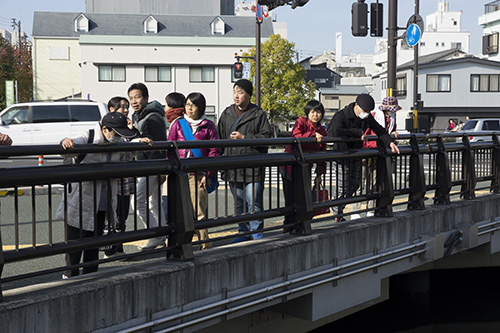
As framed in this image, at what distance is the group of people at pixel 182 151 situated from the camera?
14.3 ft

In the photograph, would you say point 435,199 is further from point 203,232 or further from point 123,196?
point 123,196

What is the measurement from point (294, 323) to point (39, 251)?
2.87m

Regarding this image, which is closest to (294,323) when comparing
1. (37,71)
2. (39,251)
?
Answer: (39,251)

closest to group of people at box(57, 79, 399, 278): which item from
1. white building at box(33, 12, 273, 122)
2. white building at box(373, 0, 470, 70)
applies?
white building at box(33, 12, 273, 122)

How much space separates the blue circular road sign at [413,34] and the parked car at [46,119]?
11.1m

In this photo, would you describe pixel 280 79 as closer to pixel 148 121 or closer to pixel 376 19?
pixel 376 19

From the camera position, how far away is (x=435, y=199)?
780 centimetres

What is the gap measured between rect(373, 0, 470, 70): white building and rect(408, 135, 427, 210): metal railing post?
220 ft

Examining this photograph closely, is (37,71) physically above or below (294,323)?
above

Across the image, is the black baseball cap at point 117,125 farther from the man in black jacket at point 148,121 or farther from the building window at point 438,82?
the building window at point 438,82

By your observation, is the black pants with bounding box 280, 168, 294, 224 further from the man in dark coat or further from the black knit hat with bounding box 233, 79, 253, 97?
the black knit hat with bounding box 233, 79, 253, 97

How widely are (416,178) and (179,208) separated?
377 cm

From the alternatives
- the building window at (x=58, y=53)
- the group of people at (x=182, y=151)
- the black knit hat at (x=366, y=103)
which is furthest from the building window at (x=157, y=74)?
the black knit hat at (x=366, y=103)

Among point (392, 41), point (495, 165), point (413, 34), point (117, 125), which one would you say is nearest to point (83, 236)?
point (117, 125)
